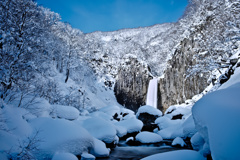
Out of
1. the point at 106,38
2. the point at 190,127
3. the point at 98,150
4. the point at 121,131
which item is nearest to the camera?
the point at 98,150

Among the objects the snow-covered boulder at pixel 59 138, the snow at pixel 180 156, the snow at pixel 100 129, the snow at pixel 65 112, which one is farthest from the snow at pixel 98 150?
the snow at pixel 65 112

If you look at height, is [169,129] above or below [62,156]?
above

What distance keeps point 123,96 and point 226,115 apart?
37595mm

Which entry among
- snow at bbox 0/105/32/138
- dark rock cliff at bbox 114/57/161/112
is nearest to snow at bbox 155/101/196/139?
snow at bbox 0/105/32/138

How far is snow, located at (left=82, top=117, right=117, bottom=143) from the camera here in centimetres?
840

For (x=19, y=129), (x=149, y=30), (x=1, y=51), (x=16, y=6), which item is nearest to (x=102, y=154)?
(x=19, y=129)

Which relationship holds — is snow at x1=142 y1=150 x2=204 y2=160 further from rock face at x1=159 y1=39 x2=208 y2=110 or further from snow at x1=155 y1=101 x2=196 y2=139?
rock face at x1=159 y1=39 x2=208 y2=110

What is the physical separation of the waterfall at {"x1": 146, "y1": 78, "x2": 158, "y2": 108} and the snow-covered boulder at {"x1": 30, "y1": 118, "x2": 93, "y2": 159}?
3075 cm

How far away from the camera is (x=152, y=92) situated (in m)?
36.3

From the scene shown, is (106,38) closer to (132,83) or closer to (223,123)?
(132,83)

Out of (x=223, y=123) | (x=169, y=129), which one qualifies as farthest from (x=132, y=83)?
(x=223, y=123)

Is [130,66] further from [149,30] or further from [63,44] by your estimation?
[149,30]

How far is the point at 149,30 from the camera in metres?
87.4

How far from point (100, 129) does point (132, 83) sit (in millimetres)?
30920
